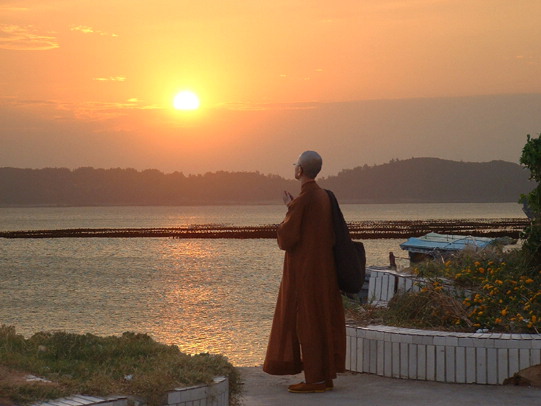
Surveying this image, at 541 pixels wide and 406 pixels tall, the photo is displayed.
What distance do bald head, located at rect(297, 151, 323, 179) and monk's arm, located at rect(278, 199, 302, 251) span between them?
31cm

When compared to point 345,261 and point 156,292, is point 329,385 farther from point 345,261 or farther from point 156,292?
point 156,292

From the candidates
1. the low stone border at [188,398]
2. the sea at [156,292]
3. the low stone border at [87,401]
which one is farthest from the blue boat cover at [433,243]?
the low stone border at [87,401]

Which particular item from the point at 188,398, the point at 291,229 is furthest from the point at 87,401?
the point at 291,229

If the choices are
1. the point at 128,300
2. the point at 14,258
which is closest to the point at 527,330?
the point at 128,300

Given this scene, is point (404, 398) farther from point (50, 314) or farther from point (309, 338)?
point (50, 314)

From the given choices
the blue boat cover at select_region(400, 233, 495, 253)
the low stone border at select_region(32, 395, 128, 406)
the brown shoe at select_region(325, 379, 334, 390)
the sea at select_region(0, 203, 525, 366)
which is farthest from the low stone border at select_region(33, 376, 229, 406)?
the blue boat cover at select_region(400, 233, 495, 253)

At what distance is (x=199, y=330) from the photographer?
27.9 metres

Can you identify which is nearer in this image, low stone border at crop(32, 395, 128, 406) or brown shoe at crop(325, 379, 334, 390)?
low stone border at crop(32, 395, 128, 406)

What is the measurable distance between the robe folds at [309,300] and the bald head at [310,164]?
0.43ft

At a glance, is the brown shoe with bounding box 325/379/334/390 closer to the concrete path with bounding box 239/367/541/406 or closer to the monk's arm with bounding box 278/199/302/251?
the concrete path with bounding box 239/367/541/406

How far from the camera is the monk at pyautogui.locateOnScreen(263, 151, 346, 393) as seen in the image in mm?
7715

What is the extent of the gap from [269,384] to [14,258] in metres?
68.3

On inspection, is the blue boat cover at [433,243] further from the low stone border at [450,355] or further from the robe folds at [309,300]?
the robe folds at [309,300]

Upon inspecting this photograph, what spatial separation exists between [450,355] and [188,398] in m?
2.86
